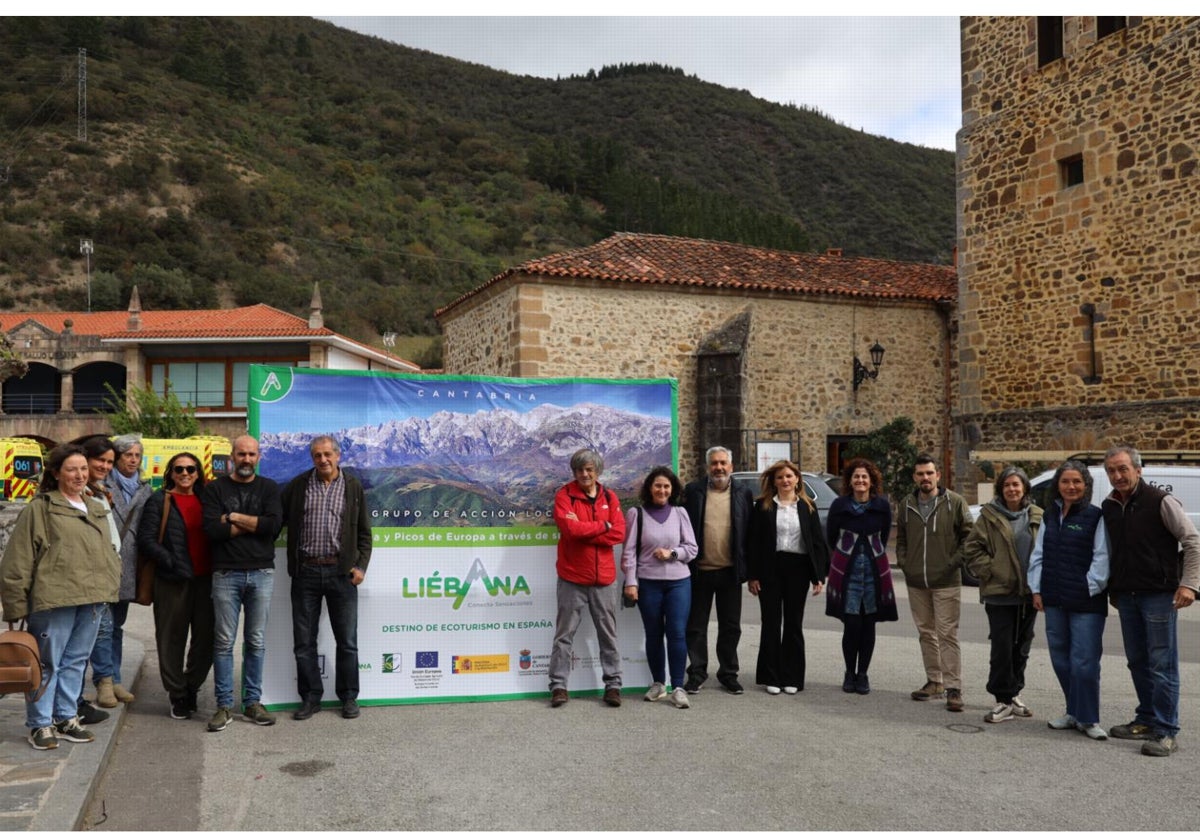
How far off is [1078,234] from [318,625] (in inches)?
657

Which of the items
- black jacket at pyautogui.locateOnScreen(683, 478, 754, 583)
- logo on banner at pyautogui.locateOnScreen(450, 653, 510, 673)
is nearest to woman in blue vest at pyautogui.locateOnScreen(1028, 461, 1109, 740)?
black jacket at pyautogui.locateOnScreen(683, 478, 754, 583)

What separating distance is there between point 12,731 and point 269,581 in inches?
62.9

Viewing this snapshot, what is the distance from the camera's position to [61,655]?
18.5 ft

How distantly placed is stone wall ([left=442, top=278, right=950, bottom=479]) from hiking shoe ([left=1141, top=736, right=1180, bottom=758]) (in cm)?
1506

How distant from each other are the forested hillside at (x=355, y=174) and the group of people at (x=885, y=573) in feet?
166

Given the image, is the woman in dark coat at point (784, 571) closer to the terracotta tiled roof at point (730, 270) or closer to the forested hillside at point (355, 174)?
the terracotta tiled roof at point (730, 270)

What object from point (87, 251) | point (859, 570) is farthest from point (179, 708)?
point (87, 251)

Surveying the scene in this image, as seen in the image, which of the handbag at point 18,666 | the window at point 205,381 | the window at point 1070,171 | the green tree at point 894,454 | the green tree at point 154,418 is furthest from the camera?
the window at point 205,381

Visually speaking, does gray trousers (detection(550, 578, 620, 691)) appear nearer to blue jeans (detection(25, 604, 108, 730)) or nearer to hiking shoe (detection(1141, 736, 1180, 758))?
blue jeans (detection(25, 604, 108, 730))

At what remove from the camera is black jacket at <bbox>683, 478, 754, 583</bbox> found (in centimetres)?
738

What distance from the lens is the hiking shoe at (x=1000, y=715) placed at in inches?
254

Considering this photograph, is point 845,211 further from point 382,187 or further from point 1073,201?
point 1073,201

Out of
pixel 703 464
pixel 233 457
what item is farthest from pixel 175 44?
pixel 233 457

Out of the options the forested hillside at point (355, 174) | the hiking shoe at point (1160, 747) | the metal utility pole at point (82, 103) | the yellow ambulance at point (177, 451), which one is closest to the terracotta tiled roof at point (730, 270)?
the yellow ambulance at point (177, 451)
